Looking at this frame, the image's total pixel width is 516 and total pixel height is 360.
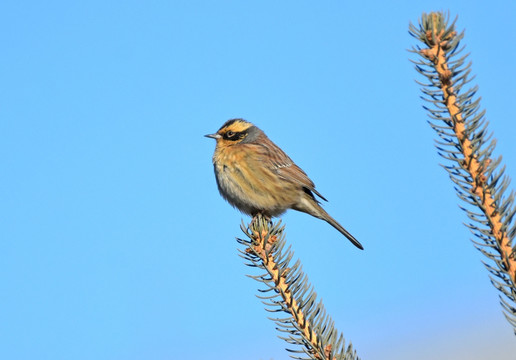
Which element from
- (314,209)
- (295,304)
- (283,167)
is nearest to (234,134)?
(283,167)

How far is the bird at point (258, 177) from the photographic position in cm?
825

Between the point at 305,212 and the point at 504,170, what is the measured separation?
6792 millimetres

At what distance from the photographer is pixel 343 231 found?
830 centimetres

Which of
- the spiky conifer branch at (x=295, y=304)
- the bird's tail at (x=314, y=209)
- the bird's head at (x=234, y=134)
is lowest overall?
the spiky conifer branch at (x=295, y=304)

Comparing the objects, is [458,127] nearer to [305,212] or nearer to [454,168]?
[454,168]

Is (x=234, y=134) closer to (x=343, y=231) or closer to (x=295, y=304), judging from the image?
(x=343, y=231)

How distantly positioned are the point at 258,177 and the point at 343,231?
1.35 metres

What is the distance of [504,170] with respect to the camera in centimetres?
229

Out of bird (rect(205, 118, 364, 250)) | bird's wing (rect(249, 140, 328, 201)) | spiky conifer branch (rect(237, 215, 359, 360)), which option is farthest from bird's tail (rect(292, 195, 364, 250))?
spiky conifer branch (rect(237, 215, 359, 360))

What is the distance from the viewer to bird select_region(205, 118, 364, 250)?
27.1 feet

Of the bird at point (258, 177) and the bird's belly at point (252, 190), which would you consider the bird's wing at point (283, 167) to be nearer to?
the bird at point (258, 177)

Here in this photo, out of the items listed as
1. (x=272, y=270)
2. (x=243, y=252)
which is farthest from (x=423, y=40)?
(x=243, y=252)

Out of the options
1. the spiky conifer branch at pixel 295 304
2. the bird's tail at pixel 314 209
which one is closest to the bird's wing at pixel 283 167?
the bird's tail at pixel 314 209

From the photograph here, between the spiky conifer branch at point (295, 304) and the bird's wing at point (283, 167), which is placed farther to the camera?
the bird's wing at point (283, 167)
